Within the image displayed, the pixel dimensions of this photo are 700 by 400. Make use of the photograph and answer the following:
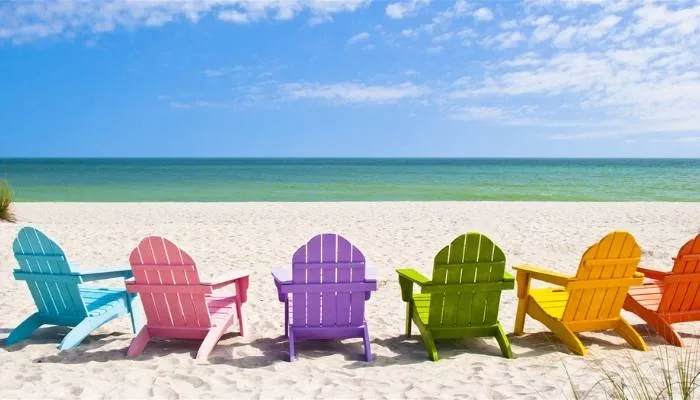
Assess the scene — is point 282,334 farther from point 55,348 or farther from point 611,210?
point 611,210

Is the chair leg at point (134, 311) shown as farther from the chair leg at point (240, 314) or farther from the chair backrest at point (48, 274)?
the chair leg at point (240, 314)

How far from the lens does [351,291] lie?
4.20 m

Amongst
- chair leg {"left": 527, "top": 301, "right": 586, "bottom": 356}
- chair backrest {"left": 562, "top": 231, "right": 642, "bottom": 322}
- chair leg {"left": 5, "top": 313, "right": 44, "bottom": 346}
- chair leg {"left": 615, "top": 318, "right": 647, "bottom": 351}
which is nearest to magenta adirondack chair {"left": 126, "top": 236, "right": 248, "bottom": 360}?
chair leg {"left": 5, "top": 313, "right": 44, "bottom": 346}

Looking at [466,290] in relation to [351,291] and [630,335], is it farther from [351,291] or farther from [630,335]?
[630,335]

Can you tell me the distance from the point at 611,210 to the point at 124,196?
22055 mm

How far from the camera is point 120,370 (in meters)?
3.92

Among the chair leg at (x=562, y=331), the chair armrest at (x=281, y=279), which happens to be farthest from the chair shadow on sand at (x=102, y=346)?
the chair leg at (x=562, y=331)

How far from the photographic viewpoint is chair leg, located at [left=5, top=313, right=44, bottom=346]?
4570mm

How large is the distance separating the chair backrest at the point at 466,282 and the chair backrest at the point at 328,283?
0.57m

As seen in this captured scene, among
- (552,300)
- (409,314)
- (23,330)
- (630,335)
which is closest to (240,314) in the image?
(409,314)

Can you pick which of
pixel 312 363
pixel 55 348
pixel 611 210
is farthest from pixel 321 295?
pixel 611 210

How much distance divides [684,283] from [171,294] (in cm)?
430

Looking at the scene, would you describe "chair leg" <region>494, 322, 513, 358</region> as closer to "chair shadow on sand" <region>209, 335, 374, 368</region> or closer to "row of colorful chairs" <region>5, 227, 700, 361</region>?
"row of colorful chairs" <region>5, 227, 700, 361</region>

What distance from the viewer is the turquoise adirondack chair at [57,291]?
172 inches
